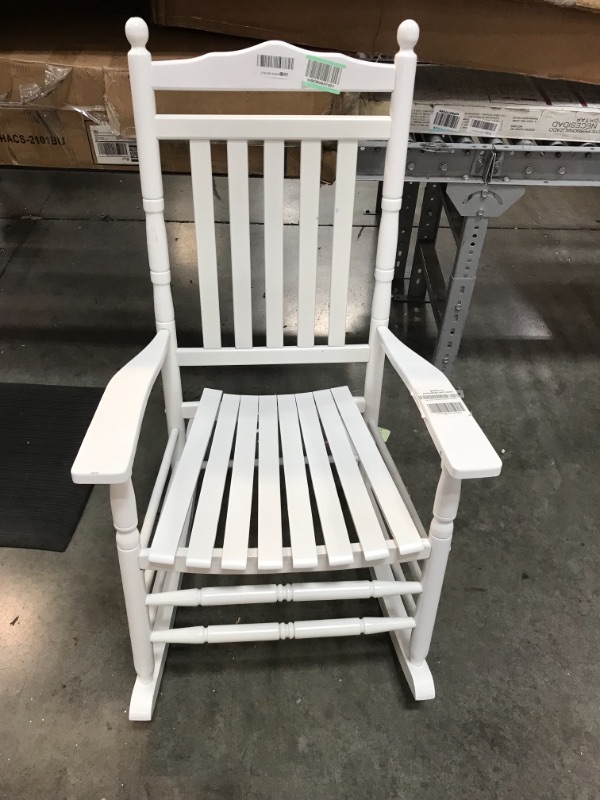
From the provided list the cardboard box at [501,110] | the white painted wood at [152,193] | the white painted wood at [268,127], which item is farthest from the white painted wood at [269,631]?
the cardboard box at [501,110]

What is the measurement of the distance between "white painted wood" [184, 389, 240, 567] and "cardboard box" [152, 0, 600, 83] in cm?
84

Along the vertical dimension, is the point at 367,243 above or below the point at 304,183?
below

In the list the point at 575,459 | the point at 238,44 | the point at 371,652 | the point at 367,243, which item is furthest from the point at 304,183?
the point at 367,243

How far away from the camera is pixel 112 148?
1.43m

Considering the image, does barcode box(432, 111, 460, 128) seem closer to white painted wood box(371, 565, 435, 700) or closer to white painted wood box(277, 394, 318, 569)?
white painted wood box(277, 394, 318, 569)

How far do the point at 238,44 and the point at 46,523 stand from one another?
1253 mm

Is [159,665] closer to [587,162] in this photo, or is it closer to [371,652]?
[371,652]

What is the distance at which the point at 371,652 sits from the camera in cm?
128

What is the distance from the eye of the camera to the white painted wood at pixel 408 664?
1177 millimetres

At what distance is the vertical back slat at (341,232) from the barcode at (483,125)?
1.63 feet

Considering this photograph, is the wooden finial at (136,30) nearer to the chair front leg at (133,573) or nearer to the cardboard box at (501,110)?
the cardboard box at (501,110)

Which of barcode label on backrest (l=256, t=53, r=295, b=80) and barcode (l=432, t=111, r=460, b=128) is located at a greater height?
barcode label on backrest (l=256, t=53, r=295, b=80)

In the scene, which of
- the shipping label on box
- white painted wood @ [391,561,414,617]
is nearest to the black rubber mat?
white painted wood @ [391,561,414,617]

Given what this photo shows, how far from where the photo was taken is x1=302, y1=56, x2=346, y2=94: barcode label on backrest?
1.01 metres
